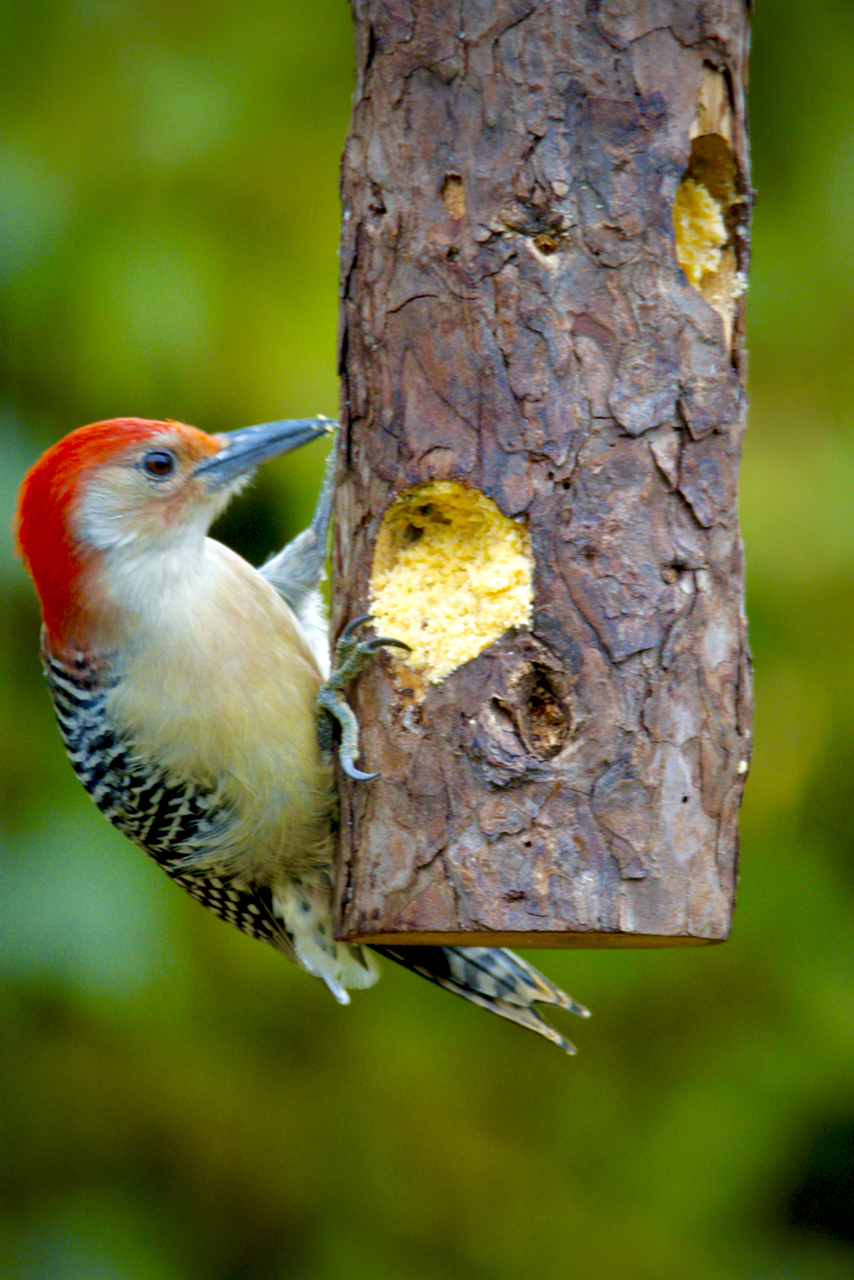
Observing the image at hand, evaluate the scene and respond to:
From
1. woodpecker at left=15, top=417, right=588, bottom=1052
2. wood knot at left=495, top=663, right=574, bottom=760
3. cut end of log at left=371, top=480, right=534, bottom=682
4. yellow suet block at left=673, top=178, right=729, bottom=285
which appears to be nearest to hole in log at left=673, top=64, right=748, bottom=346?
yellow suet block at left=673, top=178, right=729, bottom=285

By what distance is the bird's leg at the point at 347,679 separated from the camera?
101 inches

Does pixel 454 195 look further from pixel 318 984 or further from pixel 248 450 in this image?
pixel 318 984

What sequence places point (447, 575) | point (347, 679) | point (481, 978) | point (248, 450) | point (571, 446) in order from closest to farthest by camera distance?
point (571, 446), point (447, 575), point (347, 679), point (248, 450), point (481, 978)

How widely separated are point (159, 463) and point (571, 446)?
952 millimetres

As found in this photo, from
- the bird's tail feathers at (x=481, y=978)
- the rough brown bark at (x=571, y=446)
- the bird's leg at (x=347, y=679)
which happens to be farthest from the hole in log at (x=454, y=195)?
the bird's tail feathers at (x=481, y=978)

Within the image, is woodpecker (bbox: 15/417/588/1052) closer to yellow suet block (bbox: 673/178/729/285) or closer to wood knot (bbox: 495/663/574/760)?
wood knot (bbox: 495/663/574/760)

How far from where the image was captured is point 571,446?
7.89ft

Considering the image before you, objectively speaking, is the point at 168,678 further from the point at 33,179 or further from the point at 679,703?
the point at 33,179

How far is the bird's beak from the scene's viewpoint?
2893 millimetres

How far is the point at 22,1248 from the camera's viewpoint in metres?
4.37

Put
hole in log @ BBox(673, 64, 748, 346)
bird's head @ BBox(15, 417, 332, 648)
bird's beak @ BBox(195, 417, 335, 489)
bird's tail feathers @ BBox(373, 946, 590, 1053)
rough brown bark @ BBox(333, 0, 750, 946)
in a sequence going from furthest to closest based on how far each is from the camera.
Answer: bird's tail feathers @ BBox(373, 946, 590, 1053)
bird's beak @ BBox(195, 417, 335, 489)
bird's head @ BBox(15, 417, 332, 648)
hole in log @ BBox(673, 64, 748, 346)
rough brown bark @ BBox(333, 0, 750, 946)

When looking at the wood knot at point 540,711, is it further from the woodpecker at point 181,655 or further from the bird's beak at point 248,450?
the bird's beak at point 248,450

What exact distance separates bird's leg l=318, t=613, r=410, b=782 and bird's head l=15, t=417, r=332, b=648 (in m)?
0.46

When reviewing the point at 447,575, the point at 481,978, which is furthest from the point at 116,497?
the point at 481,978
